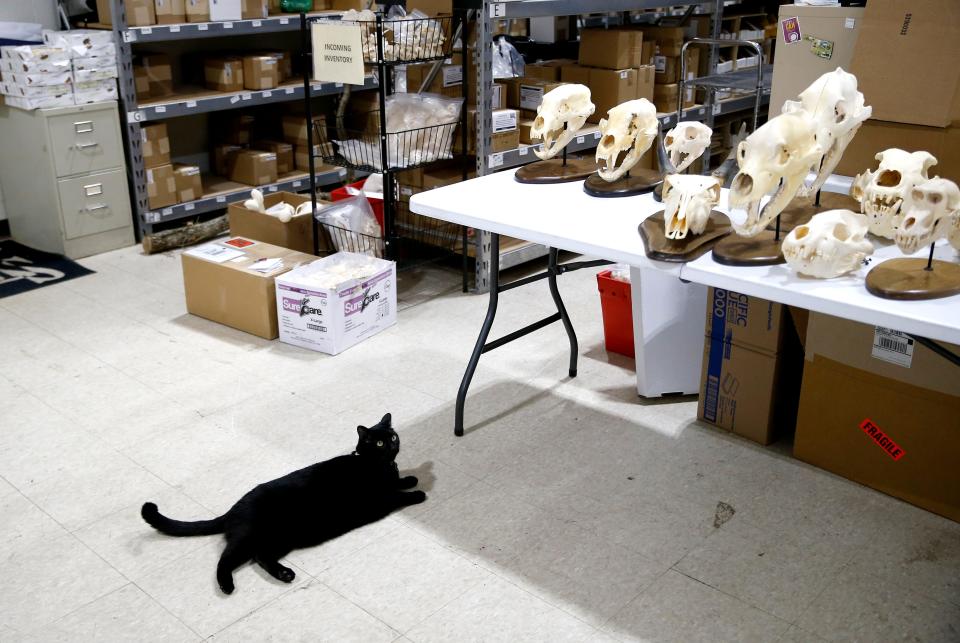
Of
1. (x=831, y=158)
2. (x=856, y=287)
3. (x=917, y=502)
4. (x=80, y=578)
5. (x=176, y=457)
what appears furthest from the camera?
(x=176, y=457)

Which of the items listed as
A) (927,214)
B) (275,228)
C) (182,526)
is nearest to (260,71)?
(275,228)

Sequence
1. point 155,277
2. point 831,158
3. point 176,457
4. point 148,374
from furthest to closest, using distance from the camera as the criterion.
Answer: point 155,277, point 148,374, point 176,457, point 831,158

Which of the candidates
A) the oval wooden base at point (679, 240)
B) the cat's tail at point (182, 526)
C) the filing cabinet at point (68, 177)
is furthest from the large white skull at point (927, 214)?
the filing cabinet at point (68, 177)

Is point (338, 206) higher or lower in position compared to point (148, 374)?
higher

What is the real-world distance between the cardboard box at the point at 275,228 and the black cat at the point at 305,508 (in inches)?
77.5

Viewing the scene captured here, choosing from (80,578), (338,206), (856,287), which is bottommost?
(80,578)

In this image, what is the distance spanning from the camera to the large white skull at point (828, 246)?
1990 millimetres

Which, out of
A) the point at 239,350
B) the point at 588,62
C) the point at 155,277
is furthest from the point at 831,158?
the point at 155,277

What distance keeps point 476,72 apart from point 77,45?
81.0 inches

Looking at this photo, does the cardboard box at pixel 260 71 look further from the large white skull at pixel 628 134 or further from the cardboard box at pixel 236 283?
the large white skull at pixel 628 134

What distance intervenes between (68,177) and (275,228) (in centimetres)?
119

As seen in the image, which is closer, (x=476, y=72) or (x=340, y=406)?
(x=340, y=406)

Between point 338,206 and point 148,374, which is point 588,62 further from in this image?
point 148,374

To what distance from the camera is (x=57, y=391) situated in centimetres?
339
